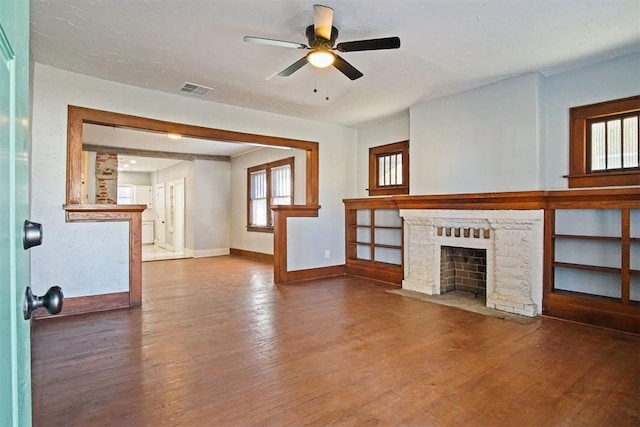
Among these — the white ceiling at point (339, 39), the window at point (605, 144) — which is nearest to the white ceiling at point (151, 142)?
the white ceiling at point (339, 39)

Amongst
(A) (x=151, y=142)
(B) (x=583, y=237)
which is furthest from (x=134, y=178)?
(B) (x=583, y=237)

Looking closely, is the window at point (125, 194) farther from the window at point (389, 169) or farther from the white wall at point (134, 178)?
the window at point (389, 169)

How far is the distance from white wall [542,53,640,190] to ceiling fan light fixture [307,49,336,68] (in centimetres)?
263

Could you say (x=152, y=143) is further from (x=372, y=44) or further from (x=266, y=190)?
(x=372, y=44)

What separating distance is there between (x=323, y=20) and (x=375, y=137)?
3.66 m

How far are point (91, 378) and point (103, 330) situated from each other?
1085mm

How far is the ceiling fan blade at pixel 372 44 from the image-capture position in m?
2.64

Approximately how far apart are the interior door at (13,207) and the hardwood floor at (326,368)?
144 cm

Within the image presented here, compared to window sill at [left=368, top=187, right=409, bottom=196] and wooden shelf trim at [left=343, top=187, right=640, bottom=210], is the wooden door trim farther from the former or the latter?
wooden shelf trim at [left=343, top=187, right=640, bottom=210]

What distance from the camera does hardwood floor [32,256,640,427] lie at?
6.52 feet

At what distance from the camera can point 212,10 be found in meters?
2.73

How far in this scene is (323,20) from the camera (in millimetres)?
2570

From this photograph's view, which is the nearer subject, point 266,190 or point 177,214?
point 266,190

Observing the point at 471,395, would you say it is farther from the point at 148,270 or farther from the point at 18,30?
the point at 148,270
